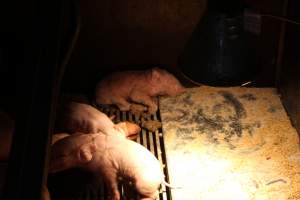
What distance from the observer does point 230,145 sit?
319 cm

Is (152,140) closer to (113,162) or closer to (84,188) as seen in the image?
(113,162)

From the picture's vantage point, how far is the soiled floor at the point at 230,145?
286cm

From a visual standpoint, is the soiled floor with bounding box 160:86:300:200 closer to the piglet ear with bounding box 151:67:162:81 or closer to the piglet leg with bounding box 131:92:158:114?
the piglet leg with bounding box 131:92:158:114

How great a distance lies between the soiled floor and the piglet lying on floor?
0.32m

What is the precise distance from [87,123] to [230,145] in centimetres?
108

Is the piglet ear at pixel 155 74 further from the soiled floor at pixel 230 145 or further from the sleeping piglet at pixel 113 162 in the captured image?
the sleeping piglet at pixel 113 162

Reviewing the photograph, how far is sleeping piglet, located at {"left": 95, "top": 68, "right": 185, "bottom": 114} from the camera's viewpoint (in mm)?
3650

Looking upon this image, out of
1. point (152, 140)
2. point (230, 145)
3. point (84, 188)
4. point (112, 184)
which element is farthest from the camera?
point (152, 140)

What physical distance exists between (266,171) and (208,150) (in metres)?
0.44

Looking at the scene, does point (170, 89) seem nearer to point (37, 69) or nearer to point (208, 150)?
point (208, 150)

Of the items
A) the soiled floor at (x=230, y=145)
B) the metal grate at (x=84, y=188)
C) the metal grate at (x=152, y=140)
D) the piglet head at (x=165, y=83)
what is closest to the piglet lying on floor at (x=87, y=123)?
the metal grate at (x=152, y=140)

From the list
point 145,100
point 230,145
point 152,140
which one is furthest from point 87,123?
point 230,145

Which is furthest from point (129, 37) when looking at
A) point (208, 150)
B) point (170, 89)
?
point (208, 150)

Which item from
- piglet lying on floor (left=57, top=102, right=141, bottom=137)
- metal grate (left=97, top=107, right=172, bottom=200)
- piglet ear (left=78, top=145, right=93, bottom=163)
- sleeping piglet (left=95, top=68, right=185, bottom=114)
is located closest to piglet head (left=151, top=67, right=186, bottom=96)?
sleeping piglet (left=95, top=68, right=185, bottom=114)
